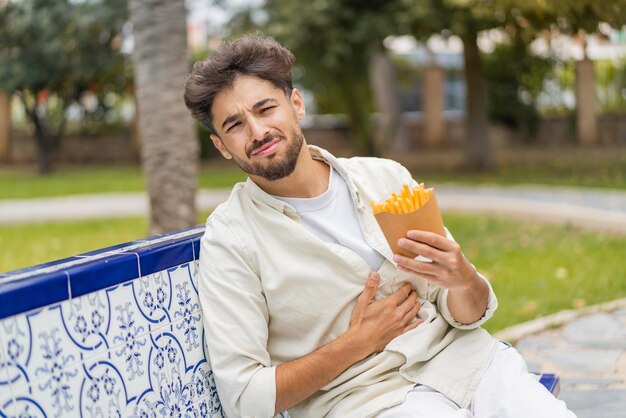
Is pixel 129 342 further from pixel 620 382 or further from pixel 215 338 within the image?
pixel 620 382

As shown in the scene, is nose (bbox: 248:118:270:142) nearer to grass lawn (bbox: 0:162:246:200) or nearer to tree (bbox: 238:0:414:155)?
tree (bbox: 238:0:414:155)

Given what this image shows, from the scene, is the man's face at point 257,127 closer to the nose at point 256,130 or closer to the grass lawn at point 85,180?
the nose at point 256,130

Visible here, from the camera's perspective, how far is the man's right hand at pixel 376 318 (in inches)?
106

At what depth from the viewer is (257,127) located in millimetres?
2703

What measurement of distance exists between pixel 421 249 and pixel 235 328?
1.75 ft

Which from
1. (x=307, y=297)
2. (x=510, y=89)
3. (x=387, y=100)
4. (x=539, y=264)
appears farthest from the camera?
(x=510, y=89)

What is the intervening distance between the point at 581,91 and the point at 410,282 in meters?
22.5

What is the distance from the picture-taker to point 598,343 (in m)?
5.29

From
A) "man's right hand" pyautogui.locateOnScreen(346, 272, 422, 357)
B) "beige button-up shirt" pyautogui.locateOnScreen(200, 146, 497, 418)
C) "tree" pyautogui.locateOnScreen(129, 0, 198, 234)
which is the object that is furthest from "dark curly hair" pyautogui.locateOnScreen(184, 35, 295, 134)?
"tree" pyautogui.locateOnScreen(129, 0, 198, 234)

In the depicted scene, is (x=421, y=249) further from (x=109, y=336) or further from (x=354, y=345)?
(x=109, y=336)

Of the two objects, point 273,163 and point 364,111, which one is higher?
point 273,163

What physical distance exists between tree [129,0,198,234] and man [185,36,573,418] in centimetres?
446

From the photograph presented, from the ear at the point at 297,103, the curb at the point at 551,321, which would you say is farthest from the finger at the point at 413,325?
the curb at the point at 551,321

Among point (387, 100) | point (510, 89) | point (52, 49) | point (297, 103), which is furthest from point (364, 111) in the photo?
point (297, 103)
